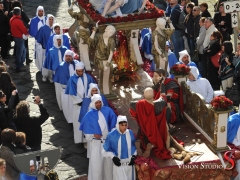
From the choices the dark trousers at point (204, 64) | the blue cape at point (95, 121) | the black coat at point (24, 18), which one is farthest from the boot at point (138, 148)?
the black coat at point (24, 18)

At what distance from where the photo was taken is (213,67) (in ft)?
59.8

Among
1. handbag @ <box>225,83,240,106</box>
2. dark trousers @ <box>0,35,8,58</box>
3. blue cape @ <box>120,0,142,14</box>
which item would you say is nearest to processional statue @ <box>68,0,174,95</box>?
blue cape @ <box>120,0,142,14</box>

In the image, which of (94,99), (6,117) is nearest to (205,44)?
(94,99)

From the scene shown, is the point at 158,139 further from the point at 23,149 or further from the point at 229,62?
the point at 229,62

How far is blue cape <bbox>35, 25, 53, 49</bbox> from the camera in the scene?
20.1m

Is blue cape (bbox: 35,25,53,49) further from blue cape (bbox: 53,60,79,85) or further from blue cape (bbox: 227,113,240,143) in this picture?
blue cape (bbox: 227,113,240,143)

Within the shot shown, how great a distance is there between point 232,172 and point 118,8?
4.87 meters

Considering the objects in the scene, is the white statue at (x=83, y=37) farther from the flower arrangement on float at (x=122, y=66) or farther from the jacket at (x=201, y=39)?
the jacket at (x=201, y=39)

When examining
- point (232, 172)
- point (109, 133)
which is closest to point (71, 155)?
point (109, 133)

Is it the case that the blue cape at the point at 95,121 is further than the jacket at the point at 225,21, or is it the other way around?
the jacket at the point at 225,21

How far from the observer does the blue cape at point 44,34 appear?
20.1 m

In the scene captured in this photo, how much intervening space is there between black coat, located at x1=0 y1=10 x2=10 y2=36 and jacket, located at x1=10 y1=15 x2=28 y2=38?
0.72 meters

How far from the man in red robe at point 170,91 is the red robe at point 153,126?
0.87 meters

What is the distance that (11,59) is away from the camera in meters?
21.8
